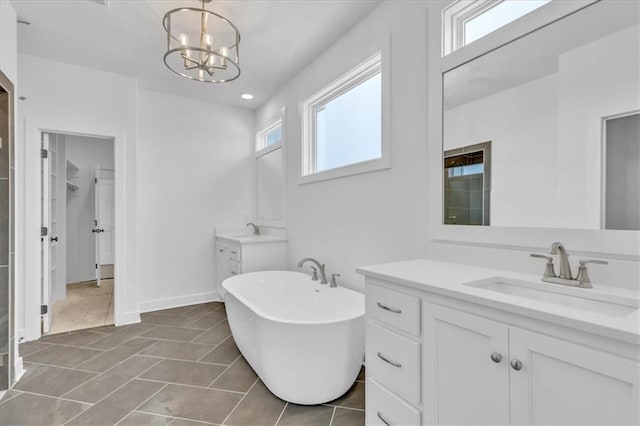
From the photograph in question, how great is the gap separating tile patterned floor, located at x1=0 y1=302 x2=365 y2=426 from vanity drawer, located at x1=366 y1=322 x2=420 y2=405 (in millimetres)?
554

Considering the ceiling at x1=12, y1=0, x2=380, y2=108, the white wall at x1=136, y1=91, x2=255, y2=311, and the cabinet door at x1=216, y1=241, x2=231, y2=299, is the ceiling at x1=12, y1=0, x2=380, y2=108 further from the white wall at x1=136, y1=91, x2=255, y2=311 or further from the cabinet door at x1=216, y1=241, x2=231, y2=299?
the cabinet door at x1=216, y1=241, x2=231, y2=299

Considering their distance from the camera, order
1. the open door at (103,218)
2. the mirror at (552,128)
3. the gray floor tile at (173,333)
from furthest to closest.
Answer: the open door at (103,218)
the gray floor tile at (173,333)
the mirror at (552,128)

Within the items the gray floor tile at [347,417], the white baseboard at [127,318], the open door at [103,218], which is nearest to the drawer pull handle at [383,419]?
the gray floor tile at [347,417]

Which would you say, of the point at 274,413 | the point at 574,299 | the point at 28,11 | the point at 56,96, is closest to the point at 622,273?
the point at 574,299

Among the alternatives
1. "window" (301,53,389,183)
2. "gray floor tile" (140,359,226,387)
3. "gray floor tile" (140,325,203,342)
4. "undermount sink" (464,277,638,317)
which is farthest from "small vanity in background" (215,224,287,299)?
"undermount sink" (464,277,638,317)

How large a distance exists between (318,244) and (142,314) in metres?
2.43

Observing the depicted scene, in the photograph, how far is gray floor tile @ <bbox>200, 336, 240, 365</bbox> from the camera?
2551mm

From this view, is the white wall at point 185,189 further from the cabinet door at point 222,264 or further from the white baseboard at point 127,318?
the white baseboard at point 127,318

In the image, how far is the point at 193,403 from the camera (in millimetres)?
1970

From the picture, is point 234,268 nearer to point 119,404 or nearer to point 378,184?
point 119,404

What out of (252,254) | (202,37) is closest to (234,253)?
(252,254)

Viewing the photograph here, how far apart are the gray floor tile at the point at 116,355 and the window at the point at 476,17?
3416 mm

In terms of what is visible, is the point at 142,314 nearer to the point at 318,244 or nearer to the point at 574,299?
the point at 318,244

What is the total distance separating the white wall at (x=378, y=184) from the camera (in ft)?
6.67
